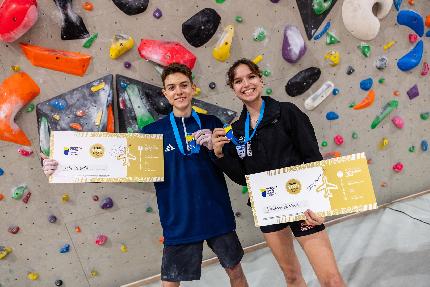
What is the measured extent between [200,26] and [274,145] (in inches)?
47.6

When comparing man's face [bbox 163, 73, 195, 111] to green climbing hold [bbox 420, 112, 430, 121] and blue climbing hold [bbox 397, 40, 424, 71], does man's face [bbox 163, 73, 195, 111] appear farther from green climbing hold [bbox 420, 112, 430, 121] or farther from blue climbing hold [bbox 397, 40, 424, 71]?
green climbing hold [bbox 420, 112, 430, 121]

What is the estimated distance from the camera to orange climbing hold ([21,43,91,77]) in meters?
2.35

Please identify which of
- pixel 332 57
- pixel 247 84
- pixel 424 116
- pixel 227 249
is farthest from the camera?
pixel 424 116

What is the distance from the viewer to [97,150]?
1861 mm

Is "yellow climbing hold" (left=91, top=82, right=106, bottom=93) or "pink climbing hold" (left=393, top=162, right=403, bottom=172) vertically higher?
"yellow climbing hold" (left=91, top=82, right=106, bottom=93)

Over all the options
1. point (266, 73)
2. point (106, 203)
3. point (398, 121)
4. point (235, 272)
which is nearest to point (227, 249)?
point (235, 272)

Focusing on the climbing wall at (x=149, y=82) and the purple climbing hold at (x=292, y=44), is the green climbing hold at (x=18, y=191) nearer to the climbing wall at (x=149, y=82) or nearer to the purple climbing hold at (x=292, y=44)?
the climbing wall at (x=149, y=82)

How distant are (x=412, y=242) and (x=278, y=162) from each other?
5.18ft

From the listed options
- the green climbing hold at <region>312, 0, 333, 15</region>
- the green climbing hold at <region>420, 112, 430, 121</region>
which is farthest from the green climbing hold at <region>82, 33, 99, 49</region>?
the green climbing hold at <region>420, 112, 430, 121</region>

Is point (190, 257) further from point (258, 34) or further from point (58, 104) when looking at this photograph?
point (258, 34)

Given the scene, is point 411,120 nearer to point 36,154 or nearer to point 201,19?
point 201,19

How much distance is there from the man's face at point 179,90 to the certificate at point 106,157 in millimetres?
196

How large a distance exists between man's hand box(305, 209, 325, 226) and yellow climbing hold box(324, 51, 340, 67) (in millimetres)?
1575

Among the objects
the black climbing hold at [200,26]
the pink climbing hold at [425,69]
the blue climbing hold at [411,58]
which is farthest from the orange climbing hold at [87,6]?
the pink climbing hold at [425,69]
